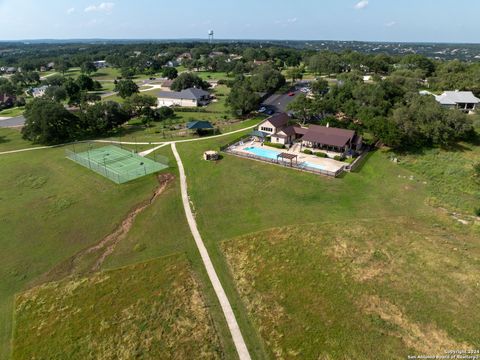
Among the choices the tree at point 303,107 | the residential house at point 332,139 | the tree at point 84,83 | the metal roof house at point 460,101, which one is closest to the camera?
the residential house at point 332,139

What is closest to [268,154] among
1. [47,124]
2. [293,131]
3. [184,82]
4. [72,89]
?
[293,131]

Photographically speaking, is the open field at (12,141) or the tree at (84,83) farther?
the tree at (84,83)

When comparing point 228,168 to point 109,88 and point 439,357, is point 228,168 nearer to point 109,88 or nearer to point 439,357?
A: point 439,357

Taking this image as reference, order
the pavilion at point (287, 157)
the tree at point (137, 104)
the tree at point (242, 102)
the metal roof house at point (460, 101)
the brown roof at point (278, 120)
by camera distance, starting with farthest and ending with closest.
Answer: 1. the tree at point (137, 104)
2. the metal roof house at point (460, 101)
3. the tree at point (242, 102)
4. the brown roof at point (278, 120)
5. the pavilion at point (287, 157)

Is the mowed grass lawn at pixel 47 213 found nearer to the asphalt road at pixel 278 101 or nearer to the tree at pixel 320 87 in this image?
the asphalt road at pixel 278 101

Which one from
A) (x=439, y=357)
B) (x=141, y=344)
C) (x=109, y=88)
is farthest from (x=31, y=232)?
(x=109, y=88)

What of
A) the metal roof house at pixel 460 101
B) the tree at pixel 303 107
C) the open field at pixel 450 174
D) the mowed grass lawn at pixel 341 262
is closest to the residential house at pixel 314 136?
the tree at pixel 303 107
